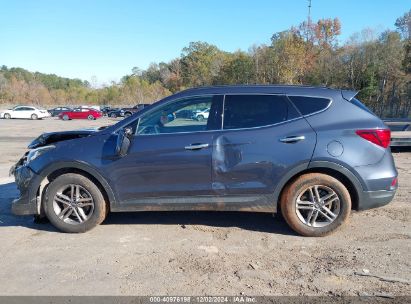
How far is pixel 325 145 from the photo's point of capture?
4602 millimetres

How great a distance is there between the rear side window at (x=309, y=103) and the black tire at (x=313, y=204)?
30.3 inches

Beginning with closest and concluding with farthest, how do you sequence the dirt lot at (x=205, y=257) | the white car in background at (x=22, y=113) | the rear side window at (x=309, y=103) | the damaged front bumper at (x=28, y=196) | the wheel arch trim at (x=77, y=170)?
1. the dirt lot at (x=205, y=257)
2. the rear side window at (x=309, y=103)
3. the wheel arch trim at (x=77, y=170)
4. the damaged front bumper at (x=28, y=196)
5. the white car in background at (x=22, y=113)

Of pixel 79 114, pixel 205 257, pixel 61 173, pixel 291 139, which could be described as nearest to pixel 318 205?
pixel 291 139

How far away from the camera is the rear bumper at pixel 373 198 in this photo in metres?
4.67

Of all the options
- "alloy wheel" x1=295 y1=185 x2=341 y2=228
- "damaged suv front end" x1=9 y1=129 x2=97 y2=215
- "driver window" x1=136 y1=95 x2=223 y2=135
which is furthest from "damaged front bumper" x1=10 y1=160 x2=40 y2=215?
"alloy wheel" x1=295 y1=185 x2=341 y2=228

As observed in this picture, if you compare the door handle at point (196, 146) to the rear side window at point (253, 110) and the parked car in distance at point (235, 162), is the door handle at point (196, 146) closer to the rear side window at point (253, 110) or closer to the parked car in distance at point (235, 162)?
the parked car in distance at point (235, 162)

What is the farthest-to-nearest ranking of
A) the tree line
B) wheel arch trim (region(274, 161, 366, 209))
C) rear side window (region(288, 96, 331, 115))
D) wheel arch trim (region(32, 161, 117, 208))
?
the tree line, wheel arch trim (region(32, 161, 117, 208)), rear side window (region(288, 96, 331, 115)), wheel arch trim (region(274, 161, 366, 209))

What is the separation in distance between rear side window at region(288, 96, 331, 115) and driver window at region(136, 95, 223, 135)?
93 cm

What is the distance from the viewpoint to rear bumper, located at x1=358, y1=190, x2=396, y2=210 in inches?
184

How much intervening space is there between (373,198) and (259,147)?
58.6 inches

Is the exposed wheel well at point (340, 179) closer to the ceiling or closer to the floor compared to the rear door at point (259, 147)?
closer to the floor

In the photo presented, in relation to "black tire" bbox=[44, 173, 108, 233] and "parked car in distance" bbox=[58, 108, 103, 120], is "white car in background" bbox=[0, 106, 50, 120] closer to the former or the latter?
"parked car in distance" bbox=[58, 108, 103, 120]

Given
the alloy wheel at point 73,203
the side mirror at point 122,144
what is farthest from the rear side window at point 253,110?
the alloy wheel at point 73,203

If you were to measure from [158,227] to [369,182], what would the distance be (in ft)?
8.82
